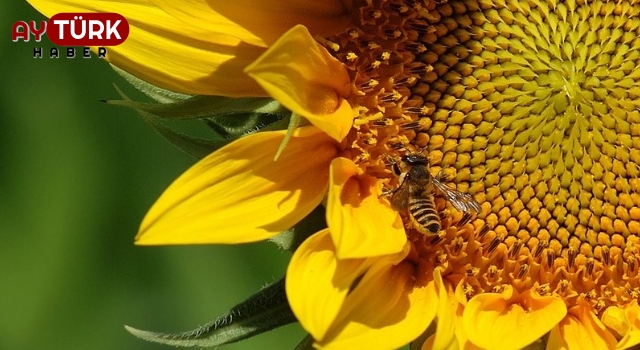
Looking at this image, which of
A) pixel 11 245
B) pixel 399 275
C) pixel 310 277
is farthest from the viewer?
pixel 11 245

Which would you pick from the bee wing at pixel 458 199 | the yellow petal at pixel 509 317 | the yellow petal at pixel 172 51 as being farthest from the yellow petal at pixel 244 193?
the yellow petal at pixel 509 317

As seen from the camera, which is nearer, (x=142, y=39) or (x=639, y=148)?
(x=142, y=39)

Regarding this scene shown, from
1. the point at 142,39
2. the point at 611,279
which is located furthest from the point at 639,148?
the point at 142,39

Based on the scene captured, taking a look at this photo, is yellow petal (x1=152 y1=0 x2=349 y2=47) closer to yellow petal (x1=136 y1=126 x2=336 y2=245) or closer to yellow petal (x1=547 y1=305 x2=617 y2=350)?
yellow petal (x1=136 y1=126 x2=336 y2=245)

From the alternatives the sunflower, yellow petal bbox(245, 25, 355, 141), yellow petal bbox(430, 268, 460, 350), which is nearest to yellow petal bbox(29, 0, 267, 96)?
the sunflower

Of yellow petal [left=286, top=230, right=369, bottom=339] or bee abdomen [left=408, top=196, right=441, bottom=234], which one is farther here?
bee abdomen [left=408, top=196, right=441, bottom=234]

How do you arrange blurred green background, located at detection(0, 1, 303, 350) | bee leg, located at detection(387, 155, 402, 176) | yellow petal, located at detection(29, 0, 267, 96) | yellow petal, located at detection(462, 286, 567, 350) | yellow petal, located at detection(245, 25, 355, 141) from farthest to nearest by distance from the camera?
blurred green background, located at detection(0, 1, 303, 350)
bee leg, located at detection(387, 155, 402, 176)
yellow petal, located at detection(462, 286, 567, 350)
yellow petal, located at detection(29, 0, 267, 96)
yellow petal, located at detection(245, 25, 355, 141)

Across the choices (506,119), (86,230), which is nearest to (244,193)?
(506,119)

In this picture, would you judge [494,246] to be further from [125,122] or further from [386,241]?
[125,122]
